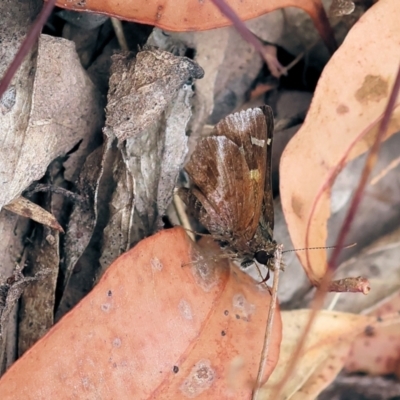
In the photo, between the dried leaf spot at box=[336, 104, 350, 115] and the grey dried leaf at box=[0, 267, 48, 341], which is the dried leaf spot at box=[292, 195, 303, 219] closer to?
the dried leaf spot at box=[336, 104, 350, 115]

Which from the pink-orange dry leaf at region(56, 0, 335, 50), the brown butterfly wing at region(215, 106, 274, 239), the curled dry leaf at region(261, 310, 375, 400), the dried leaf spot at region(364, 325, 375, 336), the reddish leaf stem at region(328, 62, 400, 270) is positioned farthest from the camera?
the dried leaf spot at region(364, 325, 375, 336)

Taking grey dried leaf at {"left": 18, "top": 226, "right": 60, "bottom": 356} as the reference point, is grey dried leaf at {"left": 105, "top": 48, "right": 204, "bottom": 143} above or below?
above

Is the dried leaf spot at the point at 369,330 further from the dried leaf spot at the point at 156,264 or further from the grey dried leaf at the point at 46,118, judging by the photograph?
the grey dried leaf at the point at 46,118

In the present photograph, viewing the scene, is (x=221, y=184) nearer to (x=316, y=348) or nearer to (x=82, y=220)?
(x=82, y=220)

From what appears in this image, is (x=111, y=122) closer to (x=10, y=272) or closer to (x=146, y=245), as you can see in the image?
(x=146, y=245)

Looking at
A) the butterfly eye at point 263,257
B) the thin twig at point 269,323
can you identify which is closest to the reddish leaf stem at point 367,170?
the thin twig at point 269,323

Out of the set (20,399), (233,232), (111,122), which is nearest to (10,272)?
(20,399)

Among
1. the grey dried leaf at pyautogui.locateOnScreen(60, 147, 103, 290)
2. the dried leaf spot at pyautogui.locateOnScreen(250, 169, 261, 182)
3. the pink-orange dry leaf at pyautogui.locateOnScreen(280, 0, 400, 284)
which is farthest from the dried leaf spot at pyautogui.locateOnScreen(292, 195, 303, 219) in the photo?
the grey dried leaf at pyautogui.locateOnScreen(60, 147, 103, 290)
